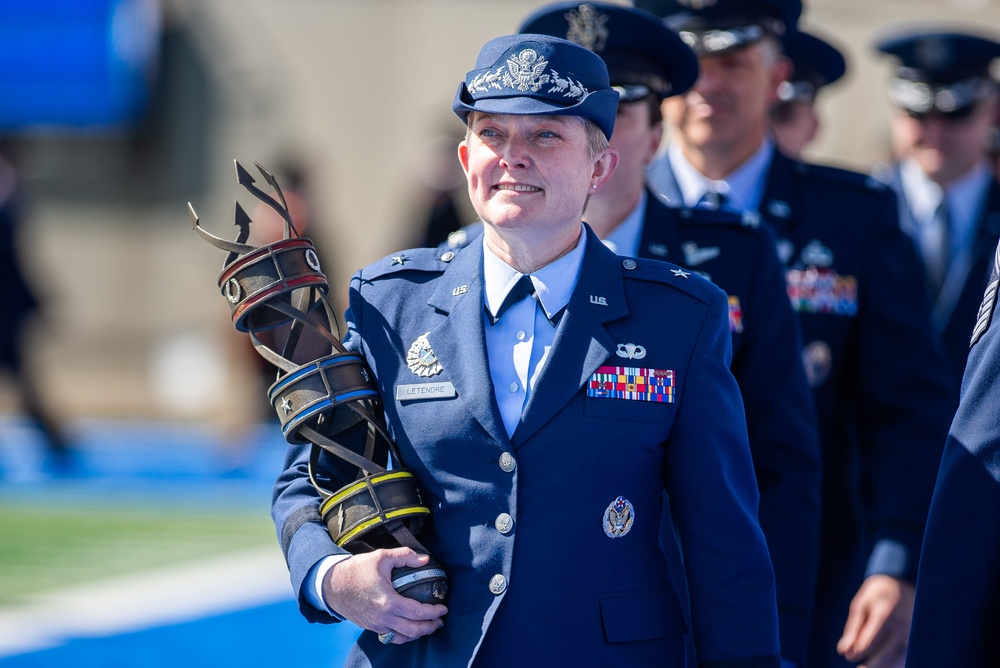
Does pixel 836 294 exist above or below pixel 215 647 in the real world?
above

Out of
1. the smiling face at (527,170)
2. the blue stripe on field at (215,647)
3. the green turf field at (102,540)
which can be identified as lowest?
the green turf field at (102,540)

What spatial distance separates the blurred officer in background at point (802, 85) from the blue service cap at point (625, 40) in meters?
1.83

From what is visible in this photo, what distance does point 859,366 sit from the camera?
398 centimetres

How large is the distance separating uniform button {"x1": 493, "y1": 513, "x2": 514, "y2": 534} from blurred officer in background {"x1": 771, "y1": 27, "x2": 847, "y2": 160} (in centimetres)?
309

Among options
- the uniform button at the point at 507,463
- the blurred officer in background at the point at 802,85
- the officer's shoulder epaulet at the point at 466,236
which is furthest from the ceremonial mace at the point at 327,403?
the blurred officer in background at the point at 802,85

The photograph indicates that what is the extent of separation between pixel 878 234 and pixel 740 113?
475 millimetres

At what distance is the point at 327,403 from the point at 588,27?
1317mm

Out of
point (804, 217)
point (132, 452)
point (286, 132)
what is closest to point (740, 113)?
point (804, 217)

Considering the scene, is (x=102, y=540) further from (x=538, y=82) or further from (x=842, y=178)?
(x=538, y=82)

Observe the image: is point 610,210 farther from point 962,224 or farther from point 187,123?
point 187,123

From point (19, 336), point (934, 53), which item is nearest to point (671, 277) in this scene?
point (934, 53)

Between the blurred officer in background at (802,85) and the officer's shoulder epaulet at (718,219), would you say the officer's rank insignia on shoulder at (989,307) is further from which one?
the blurred officer in background at (802,85)

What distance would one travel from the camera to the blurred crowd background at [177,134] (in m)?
17.0

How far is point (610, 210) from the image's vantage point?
3.51 m
